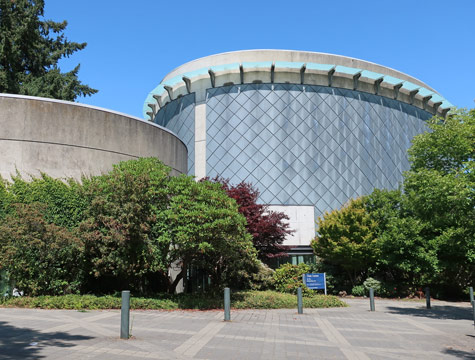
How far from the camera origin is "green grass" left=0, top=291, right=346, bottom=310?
572 inches

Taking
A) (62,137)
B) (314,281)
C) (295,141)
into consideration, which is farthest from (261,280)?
(295,141)

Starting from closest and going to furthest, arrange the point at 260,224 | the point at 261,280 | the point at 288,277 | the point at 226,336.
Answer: the point at 226,336 < the point at 288,277 < the point at 261,280 < the point at 260,224

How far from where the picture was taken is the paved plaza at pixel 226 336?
7801 mm

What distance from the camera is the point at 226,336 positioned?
393 inches

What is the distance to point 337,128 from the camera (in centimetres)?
4003

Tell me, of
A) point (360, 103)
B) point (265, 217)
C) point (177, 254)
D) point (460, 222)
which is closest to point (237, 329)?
point (177, 254)

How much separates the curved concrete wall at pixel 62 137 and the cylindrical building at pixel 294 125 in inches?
655

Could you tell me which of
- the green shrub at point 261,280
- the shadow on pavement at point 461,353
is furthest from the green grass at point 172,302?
the shadow on pavement at point 461,353

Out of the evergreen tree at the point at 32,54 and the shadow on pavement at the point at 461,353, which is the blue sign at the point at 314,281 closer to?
the shadow on pavement at the point at 461,353

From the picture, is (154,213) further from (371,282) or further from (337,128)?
(337,128)

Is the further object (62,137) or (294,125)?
(294,125)

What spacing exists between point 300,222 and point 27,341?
29609 mm

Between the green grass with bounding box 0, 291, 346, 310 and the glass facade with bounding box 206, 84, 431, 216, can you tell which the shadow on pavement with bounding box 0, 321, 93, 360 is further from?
the glass facade with bounding box 206, 84, 431, 216

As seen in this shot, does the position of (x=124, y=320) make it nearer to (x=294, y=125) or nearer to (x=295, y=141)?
(x=295, y=141)
